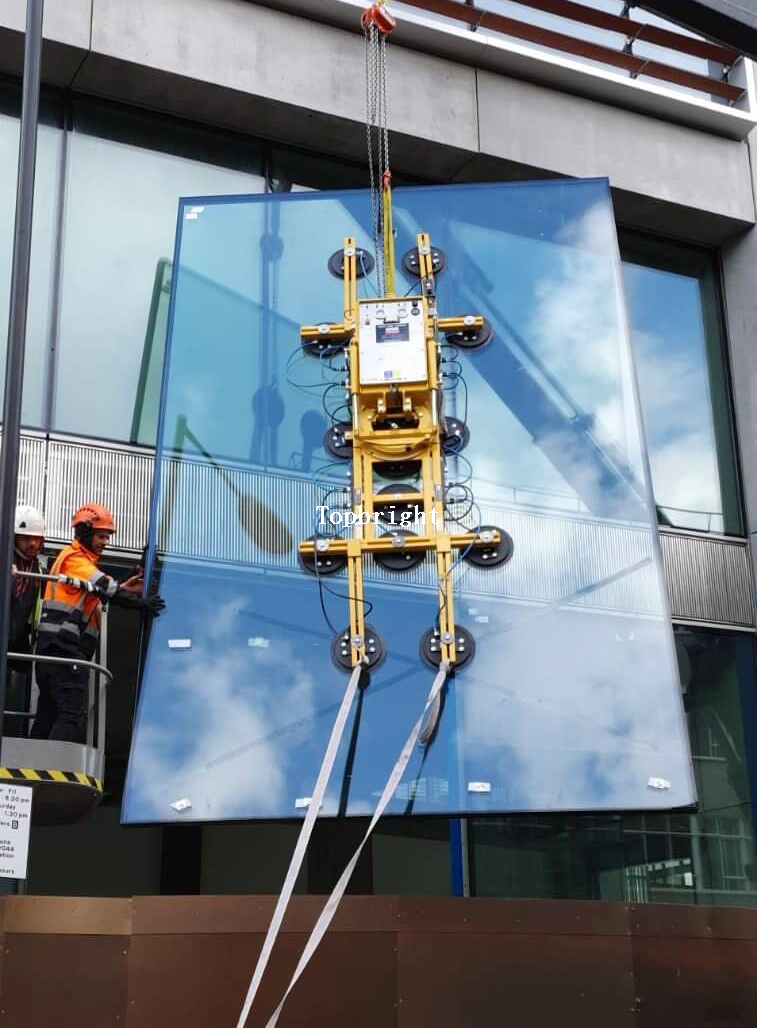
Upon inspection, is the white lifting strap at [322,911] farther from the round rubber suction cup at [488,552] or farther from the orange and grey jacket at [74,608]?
the orange and grey jacket at [74,608]

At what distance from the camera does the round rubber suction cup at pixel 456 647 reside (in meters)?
9.78

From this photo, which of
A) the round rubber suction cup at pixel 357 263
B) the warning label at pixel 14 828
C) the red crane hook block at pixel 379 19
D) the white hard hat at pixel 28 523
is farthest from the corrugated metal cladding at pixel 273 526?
the red crane hook block at pixel 379 19

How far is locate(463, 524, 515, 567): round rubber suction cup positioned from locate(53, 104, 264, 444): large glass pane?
391cm

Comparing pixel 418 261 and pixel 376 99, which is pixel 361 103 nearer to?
pixel 376 99

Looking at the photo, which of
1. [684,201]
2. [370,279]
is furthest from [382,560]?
[684,201]

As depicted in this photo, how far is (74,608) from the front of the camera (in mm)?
10180

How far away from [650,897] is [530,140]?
785cm

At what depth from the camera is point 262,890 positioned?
19.5 meters

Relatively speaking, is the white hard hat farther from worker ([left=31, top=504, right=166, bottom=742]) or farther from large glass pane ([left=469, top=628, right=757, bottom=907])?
large glass pane ([left=469, top=628, right=757, bottom=907])

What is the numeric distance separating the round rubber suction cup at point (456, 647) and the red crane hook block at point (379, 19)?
238 inches

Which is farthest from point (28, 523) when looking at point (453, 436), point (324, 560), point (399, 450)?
point (453, 436)

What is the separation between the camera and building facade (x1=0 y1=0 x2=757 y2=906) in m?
12.9

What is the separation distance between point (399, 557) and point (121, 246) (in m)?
5.00

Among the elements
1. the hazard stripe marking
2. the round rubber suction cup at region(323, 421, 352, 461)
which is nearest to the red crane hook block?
the round rubber suction cup at region(323, 421, 352, 461)
